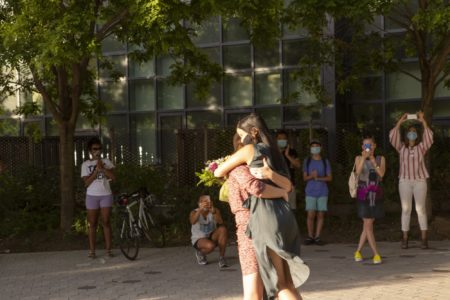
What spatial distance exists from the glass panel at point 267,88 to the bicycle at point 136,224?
808 cm

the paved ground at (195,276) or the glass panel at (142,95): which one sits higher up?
the glass panel at (142,95)

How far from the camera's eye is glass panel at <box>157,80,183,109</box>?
23547mm

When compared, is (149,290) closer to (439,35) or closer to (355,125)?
(439,35)

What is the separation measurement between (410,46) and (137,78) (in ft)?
32.4

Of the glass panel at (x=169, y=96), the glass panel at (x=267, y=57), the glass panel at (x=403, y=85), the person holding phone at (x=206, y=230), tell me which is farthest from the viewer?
the glass panel at (x=169, y=96)

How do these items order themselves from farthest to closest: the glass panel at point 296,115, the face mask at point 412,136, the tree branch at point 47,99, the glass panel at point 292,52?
the glass panel at point 292,52, the glass panel at point 296,115, the tree branch at point 47,99, the face mask at point 412,136

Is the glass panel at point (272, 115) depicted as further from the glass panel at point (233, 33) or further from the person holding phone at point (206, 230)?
the person holding phone at point (206, 230)

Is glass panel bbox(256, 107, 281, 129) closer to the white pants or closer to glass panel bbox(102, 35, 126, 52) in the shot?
glass panel bbox(102, 35, 126, 52)

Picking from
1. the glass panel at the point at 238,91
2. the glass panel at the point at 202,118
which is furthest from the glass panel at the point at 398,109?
the glass panel at the point at 202,118

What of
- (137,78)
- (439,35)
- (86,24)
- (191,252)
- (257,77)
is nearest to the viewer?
(86,24)

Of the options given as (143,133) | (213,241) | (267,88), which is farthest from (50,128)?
(213,241)

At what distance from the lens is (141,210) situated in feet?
46.5

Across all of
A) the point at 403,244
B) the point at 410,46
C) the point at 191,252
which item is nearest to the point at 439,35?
the point at 410,46

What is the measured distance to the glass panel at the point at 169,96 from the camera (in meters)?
23.5
